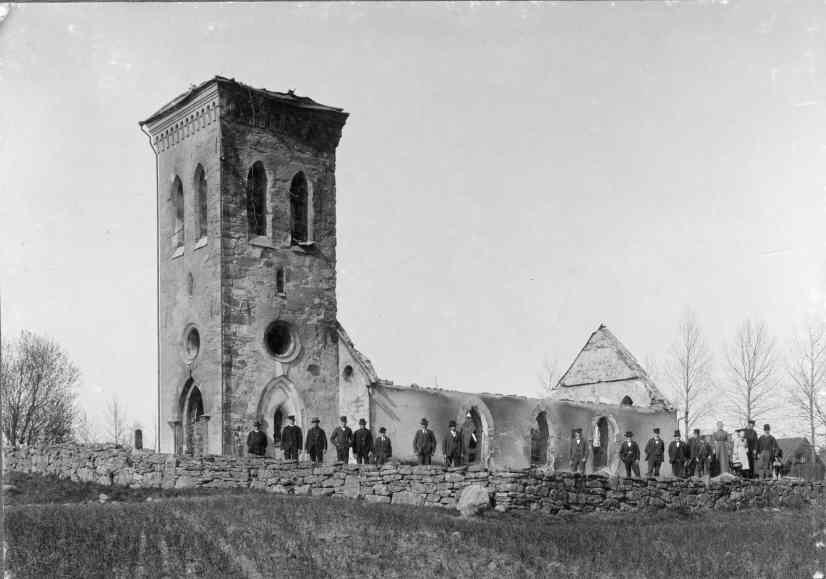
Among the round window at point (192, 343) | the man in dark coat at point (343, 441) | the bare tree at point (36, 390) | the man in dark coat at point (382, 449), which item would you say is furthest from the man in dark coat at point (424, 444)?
the bare tree at point (36, 390)

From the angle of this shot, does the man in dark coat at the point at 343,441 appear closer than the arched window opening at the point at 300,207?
Yes

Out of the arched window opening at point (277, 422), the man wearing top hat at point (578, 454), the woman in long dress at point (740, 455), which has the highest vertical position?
the arched window opening at point (277, 422)

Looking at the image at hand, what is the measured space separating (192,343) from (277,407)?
3.11 m

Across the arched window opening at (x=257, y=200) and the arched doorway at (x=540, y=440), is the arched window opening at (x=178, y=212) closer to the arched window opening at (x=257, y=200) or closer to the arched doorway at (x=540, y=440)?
the arched window opening at (x=257, y=200)

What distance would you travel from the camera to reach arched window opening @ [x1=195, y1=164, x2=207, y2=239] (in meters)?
31.1

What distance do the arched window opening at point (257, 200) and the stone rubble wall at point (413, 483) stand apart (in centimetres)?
867

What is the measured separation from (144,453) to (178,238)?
968cm

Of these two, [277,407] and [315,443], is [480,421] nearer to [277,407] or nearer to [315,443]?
[277,407]

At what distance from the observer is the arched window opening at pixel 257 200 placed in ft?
101

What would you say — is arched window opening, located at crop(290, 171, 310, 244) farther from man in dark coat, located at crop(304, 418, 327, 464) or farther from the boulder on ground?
the boulder on ground

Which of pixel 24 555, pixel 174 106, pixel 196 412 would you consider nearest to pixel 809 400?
pixel 196 412

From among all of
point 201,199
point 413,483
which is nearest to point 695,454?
point 413,483

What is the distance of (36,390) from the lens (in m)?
45.4

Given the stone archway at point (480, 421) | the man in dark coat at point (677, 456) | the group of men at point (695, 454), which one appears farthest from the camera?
the stone archway at point (480, 421)
